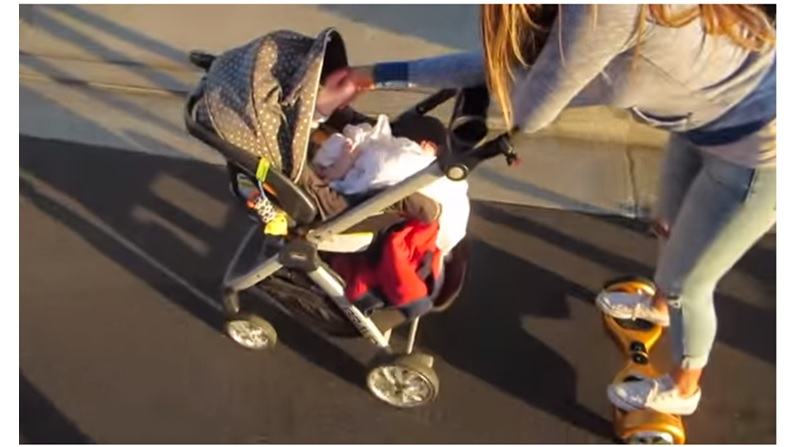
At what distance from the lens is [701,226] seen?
2.50 m

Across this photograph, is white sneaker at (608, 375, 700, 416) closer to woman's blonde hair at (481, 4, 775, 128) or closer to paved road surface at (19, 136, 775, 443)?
paved road surface at (19, 136, 775, 443)

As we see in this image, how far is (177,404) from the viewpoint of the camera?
3.30 m

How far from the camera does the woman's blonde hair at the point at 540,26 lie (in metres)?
2.01

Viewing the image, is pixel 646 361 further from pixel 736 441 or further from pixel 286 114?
pixel 286 114

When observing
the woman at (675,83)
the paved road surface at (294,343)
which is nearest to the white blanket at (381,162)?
the woman at (675,83)

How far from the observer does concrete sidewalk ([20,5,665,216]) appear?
3.91 meters

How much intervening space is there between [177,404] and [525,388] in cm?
113

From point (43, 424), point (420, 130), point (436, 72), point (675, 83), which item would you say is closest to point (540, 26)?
point (675, 83)

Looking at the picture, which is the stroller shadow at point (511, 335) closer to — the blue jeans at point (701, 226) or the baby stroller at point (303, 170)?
the baby stroller at point (303, 170)

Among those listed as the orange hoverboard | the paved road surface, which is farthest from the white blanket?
the orange hoverboard

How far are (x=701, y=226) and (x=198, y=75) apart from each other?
103 inches

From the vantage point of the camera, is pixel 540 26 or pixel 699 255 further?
pixel 699 255

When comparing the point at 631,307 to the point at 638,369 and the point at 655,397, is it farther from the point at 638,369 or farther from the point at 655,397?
the point at 655,397

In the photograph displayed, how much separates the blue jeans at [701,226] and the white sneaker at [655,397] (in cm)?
13
